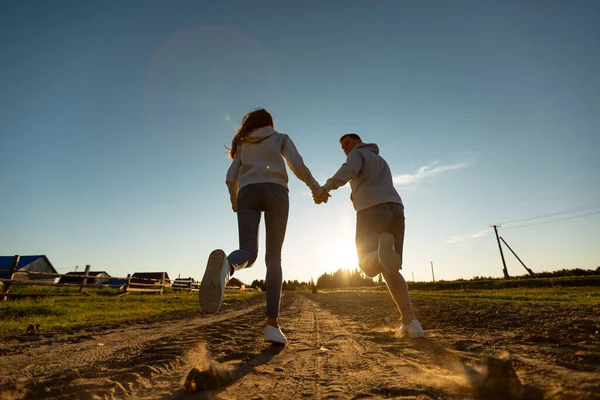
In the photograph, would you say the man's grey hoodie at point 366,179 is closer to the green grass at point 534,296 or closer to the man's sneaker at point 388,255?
the man's sneaker at point 388,255

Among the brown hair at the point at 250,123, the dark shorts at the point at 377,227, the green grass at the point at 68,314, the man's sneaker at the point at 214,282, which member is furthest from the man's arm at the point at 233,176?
the green grass at the point at 68,314

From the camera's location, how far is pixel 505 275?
4469 centimetres

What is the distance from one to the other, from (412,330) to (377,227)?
1.09m

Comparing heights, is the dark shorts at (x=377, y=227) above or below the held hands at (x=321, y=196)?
below

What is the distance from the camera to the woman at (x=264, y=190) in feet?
9.31

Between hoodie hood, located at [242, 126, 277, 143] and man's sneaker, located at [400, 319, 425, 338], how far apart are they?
2436 mm

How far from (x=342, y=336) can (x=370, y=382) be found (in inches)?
70.4

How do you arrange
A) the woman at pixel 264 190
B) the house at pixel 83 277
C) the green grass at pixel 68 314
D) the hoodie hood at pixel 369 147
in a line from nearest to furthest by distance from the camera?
the woman at pixel 264 190 < the hoodie hood at pixel 369 147 < the green grass at pixel 68 314 < the house at pixel 83 277

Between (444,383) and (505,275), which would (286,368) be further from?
(505,275)

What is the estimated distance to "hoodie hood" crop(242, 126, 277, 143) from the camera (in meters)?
3.16

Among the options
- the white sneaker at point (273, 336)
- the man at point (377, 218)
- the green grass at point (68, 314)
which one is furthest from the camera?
the green grass at point (68, 314)

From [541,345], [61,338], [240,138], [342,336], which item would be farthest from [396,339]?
[61,338]

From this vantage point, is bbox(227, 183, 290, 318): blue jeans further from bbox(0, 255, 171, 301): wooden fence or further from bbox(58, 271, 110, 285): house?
bbox(58, 271, 110, 285): house

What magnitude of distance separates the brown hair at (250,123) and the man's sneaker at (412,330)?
A: 2.59 meters
